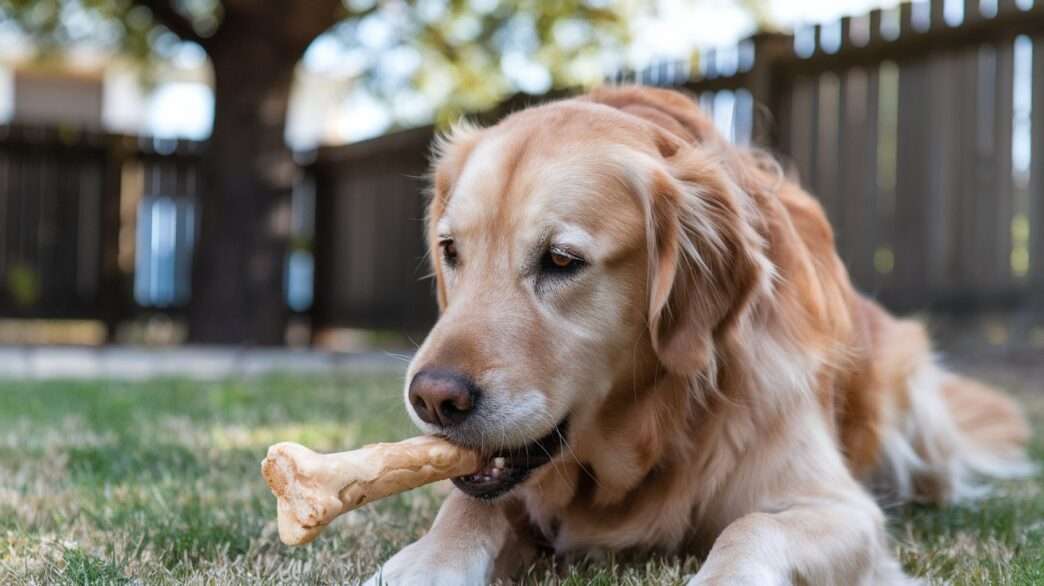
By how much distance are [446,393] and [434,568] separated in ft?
1.17

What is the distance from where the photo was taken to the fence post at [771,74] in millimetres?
7805

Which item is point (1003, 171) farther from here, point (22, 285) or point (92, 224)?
point (22, 285)

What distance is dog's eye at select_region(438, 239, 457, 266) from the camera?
8.26 feet

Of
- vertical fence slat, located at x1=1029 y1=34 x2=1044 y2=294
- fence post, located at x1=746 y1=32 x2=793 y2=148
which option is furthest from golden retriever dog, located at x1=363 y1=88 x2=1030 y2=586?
fence post, located at x1=746 y1=32 x2=793 y2=148

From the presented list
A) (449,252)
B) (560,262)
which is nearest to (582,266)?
(560,262)

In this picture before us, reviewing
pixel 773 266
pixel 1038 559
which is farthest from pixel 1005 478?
pixel 773 266

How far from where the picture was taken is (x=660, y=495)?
2.44 meters

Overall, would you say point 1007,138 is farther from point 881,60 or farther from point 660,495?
point 660,495

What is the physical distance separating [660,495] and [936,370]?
1666 millimetres

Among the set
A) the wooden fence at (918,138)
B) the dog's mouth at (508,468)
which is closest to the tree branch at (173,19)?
the wooden fence at (918,138)

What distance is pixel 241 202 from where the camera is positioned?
10844mm

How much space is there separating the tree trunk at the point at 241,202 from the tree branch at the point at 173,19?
20cm

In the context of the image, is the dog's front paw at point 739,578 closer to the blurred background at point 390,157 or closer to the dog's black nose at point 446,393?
the dog's black nose at point 446,393

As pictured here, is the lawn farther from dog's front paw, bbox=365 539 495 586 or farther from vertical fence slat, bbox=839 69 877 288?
vertical fence slat, bbox=839 69 877 288
